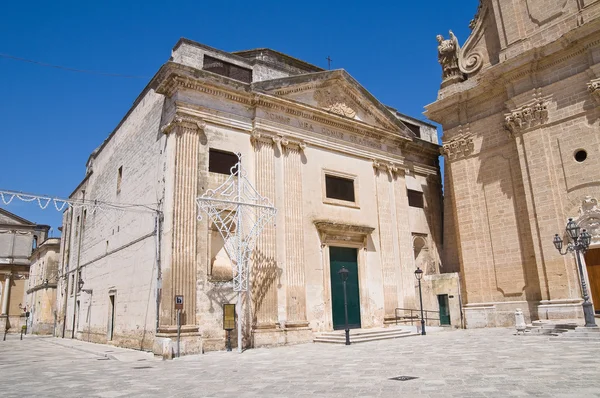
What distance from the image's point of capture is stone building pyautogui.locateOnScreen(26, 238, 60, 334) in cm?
3266

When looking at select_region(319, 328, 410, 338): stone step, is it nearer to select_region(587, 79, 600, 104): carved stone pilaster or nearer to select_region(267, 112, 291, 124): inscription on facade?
select_region(267, 112, 291, 124): inscription on facade

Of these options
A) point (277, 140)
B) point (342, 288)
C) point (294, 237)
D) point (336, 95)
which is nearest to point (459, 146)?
point (336, 95)

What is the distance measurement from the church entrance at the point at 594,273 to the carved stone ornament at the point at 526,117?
5.32 meters

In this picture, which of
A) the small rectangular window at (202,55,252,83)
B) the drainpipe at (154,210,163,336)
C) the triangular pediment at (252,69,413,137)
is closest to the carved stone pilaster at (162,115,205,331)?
the drainpipe at (154,210,163,336)

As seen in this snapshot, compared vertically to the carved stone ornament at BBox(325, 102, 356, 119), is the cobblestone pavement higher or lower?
lower

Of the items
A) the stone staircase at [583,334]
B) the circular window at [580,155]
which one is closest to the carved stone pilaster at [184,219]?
the stone staircase at [583,334]

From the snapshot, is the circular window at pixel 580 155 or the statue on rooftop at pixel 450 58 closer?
the circular window at pixel 580 155

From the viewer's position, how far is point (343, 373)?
8609 mm

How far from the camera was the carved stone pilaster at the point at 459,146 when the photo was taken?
20.2m

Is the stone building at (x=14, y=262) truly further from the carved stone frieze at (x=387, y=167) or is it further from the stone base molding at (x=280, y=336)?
the carved stone frieze at (x=387, y=167)

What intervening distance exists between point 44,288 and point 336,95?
90.8 feet

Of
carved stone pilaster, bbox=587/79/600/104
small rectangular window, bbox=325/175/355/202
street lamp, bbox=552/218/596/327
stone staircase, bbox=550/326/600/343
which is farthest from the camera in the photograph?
small rectangular window, bbox=325/175/355/202

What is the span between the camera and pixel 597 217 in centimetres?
1577

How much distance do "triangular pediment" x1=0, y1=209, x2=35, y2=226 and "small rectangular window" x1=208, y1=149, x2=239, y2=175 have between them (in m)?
40.3
